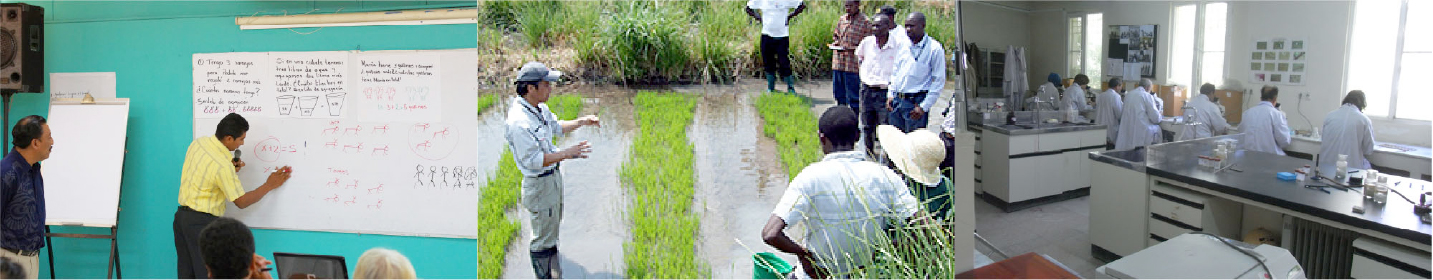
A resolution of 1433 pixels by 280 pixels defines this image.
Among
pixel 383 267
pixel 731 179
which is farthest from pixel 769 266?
pixel 383 267

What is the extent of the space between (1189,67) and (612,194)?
192 centimetres

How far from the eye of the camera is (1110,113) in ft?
7.48

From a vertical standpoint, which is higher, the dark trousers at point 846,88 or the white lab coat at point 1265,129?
the dark trousers at point 846,88

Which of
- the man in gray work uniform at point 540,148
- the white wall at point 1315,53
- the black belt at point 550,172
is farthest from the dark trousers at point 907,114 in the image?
the black belt at point 550,172

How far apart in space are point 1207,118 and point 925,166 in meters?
0.79

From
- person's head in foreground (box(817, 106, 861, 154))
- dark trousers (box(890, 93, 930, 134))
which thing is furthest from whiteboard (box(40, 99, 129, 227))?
dark trousers (box(890, 93, 930, 134))

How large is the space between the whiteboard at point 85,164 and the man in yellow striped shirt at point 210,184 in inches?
19.5

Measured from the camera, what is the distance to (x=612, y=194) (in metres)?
2.98

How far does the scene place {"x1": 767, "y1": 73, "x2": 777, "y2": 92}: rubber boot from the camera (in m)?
2.83

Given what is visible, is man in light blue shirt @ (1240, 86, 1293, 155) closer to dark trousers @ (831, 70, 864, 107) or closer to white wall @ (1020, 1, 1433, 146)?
white wall @ (1020, 1, 1433, 146)

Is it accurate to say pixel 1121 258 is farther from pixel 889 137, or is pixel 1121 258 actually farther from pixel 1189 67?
pixel 889 137

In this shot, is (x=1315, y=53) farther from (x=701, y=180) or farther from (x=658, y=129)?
(x=658, y=129)

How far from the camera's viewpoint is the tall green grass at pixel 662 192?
292cm

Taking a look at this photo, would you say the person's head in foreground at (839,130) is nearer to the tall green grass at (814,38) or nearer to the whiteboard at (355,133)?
the tall green grass at (814,38)
